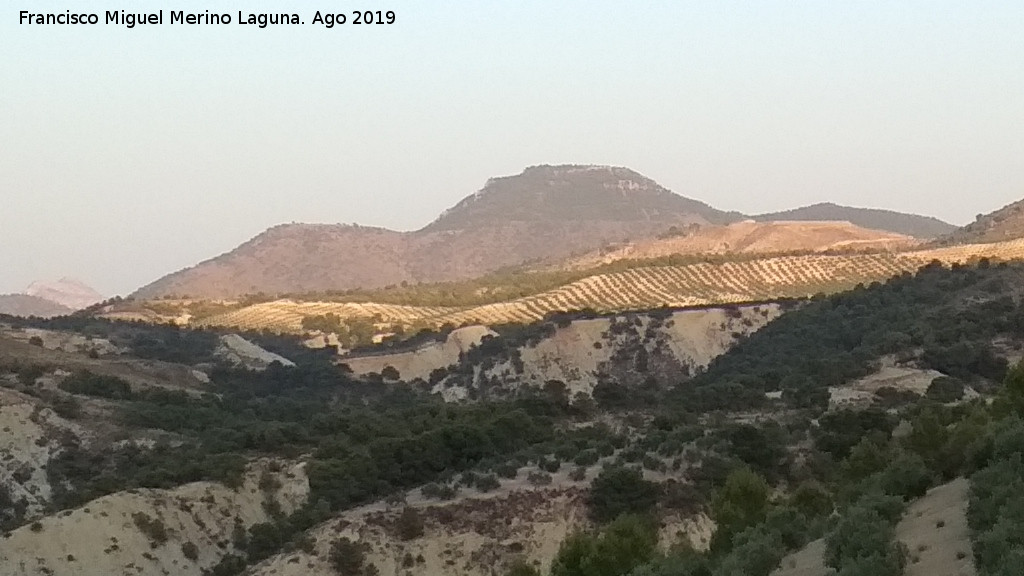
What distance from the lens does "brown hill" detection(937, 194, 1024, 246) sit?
408 ft

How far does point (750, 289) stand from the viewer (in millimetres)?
113812

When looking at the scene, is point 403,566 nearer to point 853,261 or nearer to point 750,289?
point 750,289

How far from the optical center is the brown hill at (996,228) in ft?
408

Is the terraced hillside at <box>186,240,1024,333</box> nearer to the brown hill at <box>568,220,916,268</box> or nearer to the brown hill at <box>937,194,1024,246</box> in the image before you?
the brown hill at <box>937,194,1024,246</box>

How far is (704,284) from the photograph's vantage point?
384 feet

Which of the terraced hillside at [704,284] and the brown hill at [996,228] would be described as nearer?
the terraced hillside at [704,284]

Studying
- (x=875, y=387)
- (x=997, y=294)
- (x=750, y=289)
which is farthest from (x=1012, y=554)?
(x=750, y=289)

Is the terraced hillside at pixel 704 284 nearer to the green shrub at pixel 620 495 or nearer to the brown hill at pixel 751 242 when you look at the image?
the brown hill at pixel 751 242

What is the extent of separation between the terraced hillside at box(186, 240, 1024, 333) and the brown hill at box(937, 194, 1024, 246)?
6.13m

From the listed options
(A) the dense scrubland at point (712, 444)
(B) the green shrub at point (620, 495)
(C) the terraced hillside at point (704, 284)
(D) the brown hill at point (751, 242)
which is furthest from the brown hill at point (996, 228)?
(B) the green shrub at point (620, 495)

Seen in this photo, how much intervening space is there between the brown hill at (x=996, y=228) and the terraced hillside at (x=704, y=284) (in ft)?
20.1

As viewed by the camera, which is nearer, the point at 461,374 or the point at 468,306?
the point at 461,374

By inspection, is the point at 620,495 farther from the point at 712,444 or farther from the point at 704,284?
the point at 704,284

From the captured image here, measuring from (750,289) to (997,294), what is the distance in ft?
153
